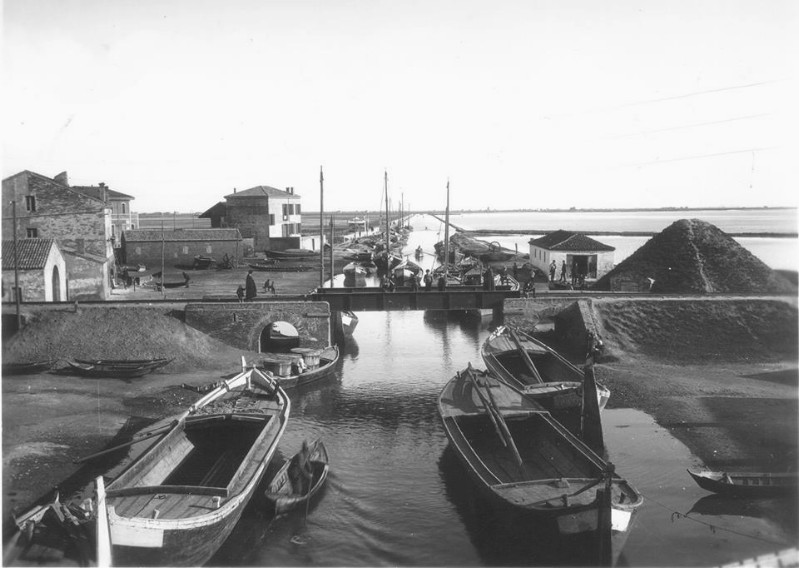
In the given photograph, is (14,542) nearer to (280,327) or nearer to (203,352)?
(203,352)

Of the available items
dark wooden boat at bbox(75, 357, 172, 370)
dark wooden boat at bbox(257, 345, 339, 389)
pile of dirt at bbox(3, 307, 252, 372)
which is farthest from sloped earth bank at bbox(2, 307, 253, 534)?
dark wooden boat at bbox(257, 345, 339, 389)

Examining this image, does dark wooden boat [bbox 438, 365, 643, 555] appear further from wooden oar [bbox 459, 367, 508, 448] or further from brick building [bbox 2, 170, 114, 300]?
brick building [bbox 2, 170, 114, 300]

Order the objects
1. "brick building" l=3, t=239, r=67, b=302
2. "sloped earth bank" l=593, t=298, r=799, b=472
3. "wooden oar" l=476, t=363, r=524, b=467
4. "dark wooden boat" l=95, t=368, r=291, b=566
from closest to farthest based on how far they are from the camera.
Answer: "dark wooden boat" l=95, t=368, r=291, b=566 < "wooden oar" l=476, t=363, r=524, b=467 < "sloped earth bank" l=593, t=298, r=799, b=472 < "brick building" l=3, t=239, r=67, b=302

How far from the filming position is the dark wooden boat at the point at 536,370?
26.7 m

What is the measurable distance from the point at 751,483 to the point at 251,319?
27.3 m

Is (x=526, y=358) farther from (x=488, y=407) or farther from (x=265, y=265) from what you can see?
(x=265, y=265)

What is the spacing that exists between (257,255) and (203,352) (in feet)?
167

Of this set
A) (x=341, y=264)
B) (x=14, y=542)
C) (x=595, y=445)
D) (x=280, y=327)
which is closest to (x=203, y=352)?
(x=280, y=327)

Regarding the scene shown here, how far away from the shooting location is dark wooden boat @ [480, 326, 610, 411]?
2670 centimetres

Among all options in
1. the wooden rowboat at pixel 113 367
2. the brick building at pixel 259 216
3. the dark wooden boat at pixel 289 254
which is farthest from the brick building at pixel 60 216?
the brick building at pixel 259 216

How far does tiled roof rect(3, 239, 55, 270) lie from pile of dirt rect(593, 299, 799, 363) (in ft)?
117

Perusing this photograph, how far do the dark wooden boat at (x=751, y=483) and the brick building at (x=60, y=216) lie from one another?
144 feet

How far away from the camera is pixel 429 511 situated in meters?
19.7

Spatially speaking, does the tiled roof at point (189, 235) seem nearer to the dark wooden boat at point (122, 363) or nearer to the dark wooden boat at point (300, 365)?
the dark wooden boat at point (300, 365)
